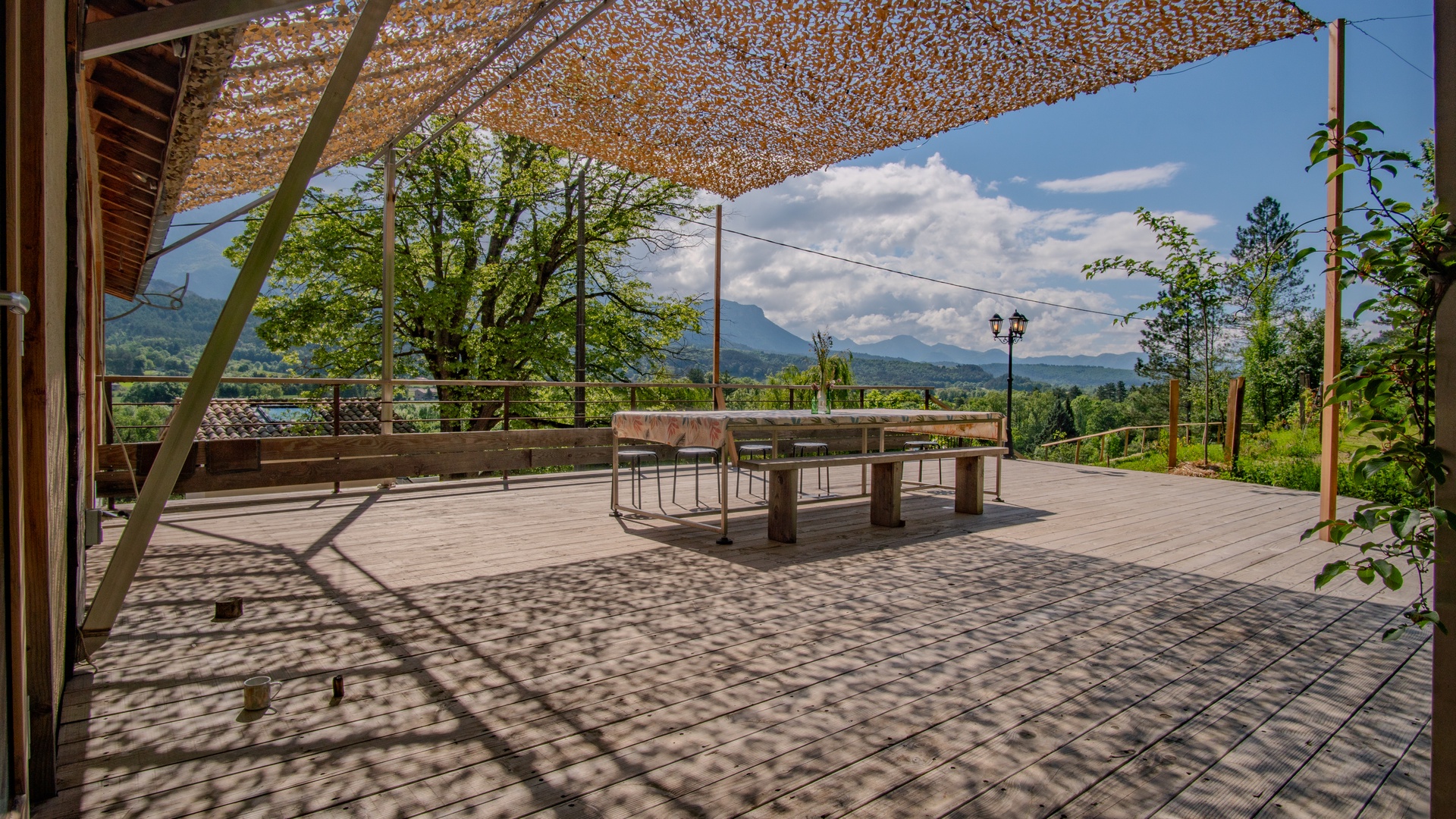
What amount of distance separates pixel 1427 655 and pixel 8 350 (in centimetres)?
373

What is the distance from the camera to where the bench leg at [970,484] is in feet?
15.7

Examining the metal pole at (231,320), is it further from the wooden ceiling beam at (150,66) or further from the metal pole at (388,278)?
the metal pole at (388,278)

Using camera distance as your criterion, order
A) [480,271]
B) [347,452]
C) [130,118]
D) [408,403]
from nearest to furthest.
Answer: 1. [130,118]
2. [347,452]
3. [408,403]
4. [480,271]

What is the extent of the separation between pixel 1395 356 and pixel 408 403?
211 inches

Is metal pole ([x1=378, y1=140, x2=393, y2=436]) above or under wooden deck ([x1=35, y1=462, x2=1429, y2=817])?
above

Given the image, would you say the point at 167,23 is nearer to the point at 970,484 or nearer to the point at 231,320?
the point at 231,320

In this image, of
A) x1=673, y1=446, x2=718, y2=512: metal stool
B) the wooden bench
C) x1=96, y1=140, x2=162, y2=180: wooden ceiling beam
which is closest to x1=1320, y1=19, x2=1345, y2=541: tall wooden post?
the wooden bench

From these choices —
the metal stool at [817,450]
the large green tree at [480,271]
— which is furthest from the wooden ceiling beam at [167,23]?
the large green tree at [480,271]

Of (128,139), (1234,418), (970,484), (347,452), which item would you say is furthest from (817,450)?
(128,139)

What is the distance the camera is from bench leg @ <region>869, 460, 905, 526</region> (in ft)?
14.2

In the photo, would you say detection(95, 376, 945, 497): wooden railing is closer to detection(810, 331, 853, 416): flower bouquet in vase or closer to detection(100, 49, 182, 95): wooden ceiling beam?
detection(810, 331, 853, 416): flower bouquet in vase

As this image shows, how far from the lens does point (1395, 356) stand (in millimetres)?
1025

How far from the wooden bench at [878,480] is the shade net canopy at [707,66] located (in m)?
2.17

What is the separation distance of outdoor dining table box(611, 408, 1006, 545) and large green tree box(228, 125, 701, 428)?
7.46 metres
